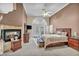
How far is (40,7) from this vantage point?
8.80 ft

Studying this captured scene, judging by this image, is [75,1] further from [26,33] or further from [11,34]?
[11,34]

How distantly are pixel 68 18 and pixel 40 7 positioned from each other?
2.20 ft

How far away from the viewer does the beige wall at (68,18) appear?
8.77ft

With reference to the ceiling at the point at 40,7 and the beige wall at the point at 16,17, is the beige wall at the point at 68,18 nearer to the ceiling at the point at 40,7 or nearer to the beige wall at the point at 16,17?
the ceiling at the point at 40,7

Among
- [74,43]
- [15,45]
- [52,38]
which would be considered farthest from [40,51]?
[74,43]

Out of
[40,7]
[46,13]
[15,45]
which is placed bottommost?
[15,45]

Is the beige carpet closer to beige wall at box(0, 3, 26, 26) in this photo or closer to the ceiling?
beige wall at box(0, 3, 26, 26)

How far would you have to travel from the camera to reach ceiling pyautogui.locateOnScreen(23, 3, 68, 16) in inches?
105

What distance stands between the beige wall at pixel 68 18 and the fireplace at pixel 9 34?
0.80 metres

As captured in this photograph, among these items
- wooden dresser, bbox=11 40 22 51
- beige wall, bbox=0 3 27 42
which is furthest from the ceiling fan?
wooden dresser, bbox=11 40 22 51

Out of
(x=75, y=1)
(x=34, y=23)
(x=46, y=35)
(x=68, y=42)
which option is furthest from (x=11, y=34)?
(x=75, y=1)

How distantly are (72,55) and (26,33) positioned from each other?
43.8 inches

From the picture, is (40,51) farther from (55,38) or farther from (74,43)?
(74,43)

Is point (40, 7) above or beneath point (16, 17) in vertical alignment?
above
